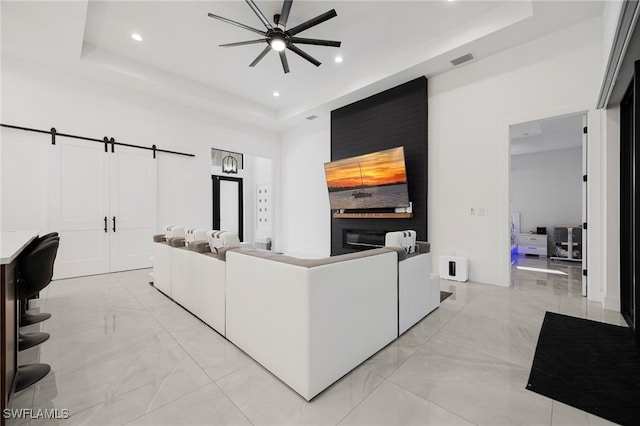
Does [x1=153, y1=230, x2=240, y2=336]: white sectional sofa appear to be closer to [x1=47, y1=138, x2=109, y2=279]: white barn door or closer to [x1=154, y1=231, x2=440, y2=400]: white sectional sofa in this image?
[x1=154, y1=231, x2=440, y2=400]: white sectional sofa

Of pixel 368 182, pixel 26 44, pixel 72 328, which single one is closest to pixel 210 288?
pixel 72 328

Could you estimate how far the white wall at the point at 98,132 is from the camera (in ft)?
13.5

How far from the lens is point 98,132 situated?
4812 millimetres

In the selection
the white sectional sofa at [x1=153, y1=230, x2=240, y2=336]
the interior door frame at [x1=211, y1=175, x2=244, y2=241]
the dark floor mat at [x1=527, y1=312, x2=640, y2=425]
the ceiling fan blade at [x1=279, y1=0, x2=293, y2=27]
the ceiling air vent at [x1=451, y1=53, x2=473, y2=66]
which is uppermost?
the ceiling air vent at [x1=451, y1=53, x2=473, y2=66]

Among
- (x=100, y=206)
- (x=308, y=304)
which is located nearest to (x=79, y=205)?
(x=100, y=206)

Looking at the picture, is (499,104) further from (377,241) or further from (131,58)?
(131,58)

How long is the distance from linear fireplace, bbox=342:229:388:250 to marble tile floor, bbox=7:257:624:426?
2.58 meters

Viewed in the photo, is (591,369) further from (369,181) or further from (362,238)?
(362,238)

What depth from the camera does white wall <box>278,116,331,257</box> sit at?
6.84 metres

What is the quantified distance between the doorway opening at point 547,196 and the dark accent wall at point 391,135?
265cm

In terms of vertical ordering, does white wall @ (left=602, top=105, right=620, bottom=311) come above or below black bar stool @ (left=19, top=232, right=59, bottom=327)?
above

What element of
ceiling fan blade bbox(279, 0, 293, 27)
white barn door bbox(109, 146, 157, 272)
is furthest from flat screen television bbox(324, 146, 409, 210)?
white barn door bbox(109, 146, 157, 272)

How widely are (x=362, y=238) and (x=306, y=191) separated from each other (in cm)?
228

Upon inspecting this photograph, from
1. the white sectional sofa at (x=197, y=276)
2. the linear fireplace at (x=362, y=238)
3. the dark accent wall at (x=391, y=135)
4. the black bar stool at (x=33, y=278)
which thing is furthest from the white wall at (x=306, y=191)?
the black bar stool at (x=33, y=278)
